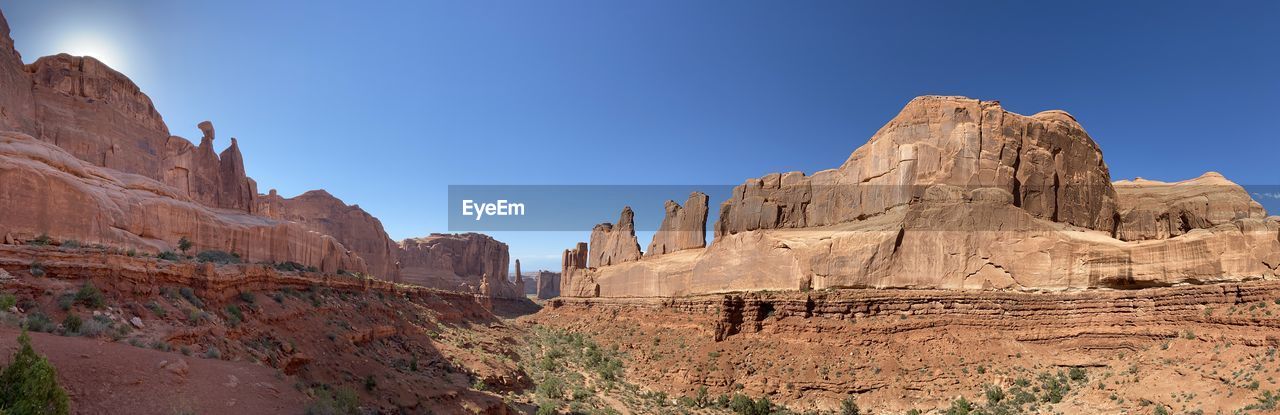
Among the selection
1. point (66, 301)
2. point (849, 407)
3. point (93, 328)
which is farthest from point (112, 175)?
point (849, 407)

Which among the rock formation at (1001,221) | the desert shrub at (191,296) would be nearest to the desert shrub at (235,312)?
the desert shrub at (191,296)

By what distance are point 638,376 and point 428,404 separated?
58.5ft

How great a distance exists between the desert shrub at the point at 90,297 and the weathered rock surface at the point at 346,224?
60.2 m

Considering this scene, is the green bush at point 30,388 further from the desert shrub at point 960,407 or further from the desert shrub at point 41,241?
the desert shrub at point 960,407

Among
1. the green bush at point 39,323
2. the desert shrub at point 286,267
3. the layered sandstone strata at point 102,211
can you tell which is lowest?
the green bush at point 39,323

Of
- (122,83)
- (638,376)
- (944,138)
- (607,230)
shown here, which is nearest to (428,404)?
(638,376)

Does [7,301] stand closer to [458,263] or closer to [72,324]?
[72,324]

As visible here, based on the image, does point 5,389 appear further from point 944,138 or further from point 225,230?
point 944,138

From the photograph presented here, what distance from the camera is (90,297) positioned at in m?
12.7

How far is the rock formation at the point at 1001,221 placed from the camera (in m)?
26.1

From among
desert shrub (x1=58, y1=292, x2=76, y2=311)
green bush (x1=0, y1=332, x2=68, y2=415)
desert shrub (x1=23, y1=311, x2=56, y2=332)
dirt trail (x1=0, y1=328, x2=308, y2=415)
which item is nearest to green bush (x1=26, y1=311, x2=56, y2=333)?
desert shrub (x1=23, y1=311, x2=56, y2=332)

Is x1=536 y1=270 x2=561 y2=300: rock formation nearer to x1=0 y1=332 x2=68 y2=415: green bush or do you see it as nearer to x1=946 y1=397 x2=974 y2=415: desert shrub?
x1=946 y1=397 x2=974 y2=415: desert shrub

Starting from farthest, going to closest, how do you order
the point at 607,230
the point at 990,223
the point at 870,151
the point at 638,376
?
the point at 607,230 → the point at 870,151 → the point at 638,376 → the point at 990,223

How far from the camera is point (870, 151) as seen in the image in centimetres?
3988
